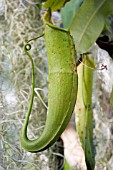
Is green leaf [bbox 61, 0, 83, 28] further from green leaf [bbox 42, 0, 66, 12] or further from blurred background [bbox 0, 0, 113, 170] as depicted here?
blurred background [bbox 0, 0, 113, 170]

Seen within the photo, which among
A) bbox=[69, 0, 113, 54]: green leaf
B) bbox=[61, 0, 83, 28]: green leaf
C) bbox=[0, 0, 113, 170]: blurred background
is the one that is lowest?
bbox=[0, 0, 113, 170]: blurred background

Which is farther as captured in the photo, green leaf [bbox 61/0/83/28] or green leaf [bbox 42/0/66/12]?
green leaf [bbox 61/0/83/28]

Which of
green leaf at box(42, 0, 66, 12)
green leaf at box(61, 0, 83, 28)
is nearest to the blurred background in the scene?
green leaf at box(61, 0, 83, 28)

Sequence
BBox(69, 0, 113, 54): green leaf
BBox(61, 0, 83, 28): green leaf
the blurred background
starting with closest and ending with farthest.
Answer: BBox(69, 0, 113, 54): green leaf, BBox(61, 0, 83, 28): green leaf, the blurred background

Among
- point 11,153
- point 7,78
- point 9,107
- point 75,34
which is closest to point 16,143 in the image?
point 11,153

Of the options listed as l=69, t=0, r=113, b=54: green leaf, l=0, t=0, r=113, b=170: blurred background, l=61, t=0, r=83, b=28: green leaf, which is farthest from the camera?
l=0, t=0, r=113, b=170: blurred background

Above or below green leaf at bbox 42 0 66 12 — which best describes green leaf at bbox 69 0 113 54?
below
